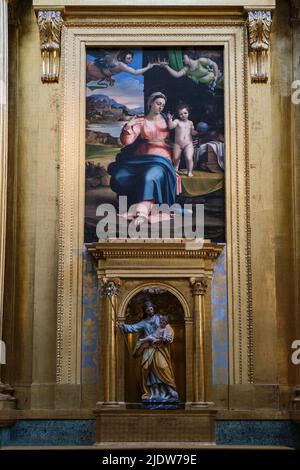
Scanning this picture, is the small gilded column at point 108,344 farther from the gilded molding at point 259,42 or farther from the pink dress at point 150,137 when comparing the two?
the gilded molding at point 259,42

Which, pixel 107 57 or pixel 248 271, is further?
→ pixel 107 57

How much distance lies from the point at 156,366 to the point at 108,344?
804mm

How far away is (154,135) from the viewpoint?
1557 cm

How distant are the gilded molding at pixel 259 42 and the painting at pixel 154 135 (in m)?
0.58

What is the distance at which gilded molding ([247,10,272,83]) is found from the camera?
15.4 meters

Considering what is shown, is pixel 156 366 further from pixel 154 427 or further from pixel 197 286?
pixel 197 286

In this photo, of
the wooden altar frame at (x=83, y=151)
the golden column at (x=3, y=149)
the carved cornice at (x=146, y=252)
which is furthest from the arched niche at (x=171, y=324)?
the golden column at (x=3, y=149)

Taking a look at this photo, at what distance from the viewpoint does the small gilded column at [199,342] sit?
14.3m

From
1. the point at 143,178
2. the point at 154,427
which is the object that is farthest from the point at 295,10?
the point at 154,427

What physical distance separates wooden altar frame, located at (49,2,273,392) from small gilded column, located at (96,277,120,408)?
43 cm

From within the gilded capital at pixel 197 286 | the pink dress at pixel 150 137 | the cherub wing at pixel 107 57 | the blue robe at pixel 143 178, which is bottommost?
the gilded capital at pixel 197 286

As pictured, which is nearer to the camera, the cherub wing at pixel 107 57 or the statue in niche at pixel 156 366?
the statue in niche at pixel 156 366

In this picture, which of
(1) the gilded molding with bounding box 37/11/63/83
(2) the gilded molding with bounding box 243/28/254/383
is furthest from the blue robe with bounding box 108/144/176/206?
(1) the gilded molding with bounding box 37/11/63/83
